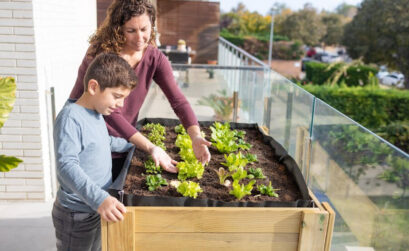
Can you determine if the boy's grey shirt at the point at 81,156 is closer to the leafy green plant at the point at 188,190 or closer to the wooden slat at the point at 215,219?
the wooden slat at the point at 215,219

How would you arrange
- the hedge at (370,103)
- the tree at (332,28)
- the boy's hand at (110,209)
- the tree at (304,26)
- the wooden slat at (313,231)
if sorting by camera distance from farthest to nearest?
the tree at (332,28), the tree at (304,26), the hedge at (370,103), the wooden slat at (313,231), the boy's hand at (110,209)

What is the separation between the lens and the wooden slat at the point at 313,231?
1.49 m

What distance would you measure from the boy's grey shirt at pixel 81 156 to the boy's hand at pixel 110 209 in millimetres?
17

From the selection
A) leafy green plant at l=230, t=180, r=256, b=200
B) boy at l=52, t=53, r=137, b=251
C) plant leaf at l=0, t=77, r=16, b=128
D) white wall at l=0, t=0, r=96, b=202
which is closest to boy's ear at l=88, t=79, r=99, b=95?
boy at l=52, t=53, r=137, b=251

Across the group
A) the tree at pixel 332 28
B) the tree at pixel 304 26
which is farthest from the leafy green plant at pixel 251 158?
the tree at pixel 332 28

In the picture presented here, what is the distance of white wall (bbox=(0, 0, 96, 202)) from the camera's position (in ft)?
10.4

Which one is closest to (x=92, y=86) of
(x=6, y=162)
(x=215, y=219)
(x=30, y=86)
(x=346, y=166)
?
(x=6, y=162)

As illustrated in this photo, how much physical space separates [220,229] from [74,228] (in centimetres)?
63

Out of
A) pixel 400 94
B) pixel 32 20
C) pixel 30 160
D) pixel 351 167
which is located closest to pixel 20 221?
pixel 30 160

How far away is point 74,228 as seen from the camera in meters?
1.68

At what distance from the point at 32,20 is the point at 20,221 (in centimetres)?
161

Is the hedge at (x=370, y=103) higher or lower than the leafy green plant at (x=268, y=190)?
lower

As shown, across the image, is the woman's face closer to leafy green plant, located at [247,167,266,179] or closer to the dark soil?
the dark soil

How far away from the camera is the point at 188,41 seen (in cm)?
1589
